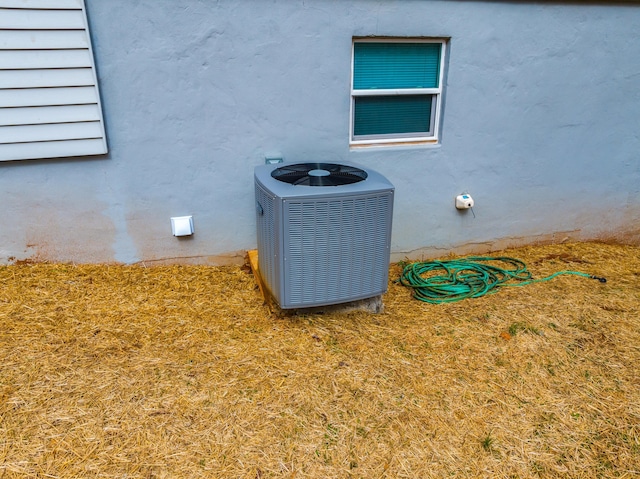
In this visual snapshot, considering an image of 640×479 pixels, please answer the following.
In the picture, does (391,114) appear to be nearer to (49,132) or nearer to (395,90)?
(395,90)

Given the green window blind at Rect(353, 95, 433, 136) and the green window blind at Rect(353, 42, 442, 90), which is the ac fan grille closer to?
the green window blind at Rect(353, 95, 433, 136)

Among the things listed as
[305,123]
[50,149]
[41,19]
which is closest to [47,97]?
[50,149]

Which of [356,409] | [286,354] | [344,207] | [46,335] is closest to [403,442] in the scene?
[356,409]

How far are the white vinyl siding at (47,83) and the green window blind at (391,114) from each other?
2.04m

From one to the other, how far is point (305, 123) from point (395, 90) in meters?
0.83

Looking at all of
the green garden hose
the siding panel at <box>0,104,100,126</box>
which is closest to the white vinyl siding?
the siding panel at <box>0,104,100,126</box>

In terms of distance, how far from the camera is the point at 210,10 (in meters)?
3.24

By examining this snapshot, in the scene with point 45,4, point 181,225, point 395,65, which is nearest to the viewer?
point 45,4

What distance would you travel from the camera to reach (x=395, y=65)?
3764 mm

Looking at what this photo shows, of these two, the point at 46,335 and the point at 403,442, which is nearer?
the point at 403,442

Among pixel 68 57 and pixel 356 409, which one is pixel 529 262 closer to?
pixel 356 409

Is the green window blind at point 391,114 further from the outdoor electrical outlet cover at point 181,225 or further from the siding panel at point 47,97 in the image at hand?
the siding panel at point 47,97

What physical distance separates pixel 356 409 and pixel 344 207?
118 centimetres

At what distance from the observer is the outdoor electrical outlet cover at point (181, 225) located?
3639 mm
